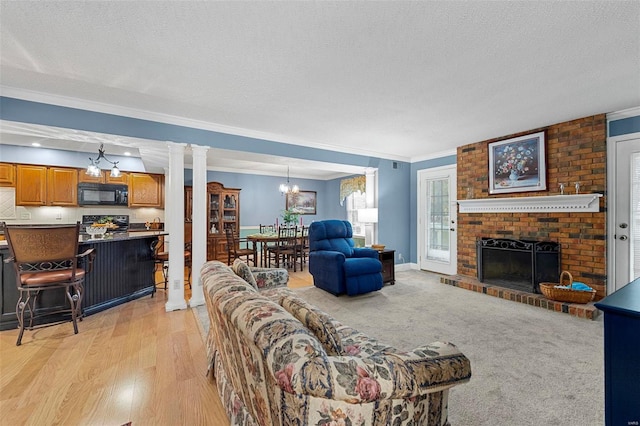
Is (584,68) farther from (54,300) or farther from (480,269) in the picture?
(54,300)

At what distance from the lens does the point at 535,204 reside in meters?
3.96

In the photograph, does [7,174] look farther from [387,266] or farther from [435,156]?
[435,156]

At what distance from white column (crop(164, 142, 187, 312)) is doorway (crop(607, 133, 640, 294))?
5208 mm

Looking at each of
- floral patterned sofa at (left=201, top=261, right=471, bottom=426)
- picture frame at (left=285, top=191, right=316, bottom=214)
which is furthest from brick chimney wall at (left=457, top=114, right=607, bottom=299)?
picture frame at (left=285, top=191, right=316, bottom=214)

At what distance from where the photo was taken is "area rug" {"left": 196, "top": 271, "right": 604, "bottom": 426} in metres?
1.66

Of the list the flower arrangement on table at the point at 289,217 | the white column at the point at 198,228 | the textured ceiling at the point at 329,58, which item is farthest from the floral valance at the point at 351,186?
the white column at the point at 198,228

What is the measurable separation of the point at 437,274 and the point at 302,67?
14.9ft

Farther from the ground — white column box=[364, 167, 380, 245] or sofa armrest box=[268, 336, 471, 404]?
white column box=[364, 167, 380, 245]

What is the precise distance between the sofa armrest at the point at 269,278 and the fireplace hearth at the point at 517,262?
10.8 ft

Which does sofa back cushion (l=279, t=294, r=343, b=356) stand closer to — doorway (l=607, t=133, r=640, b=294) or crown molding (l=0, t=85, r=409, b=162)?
crown molding (l=0, t=85, r=409, b=162)

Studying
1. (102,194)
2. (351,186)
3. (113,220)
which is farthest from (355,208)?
(102,194)

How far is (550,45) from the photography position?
203 centimetres

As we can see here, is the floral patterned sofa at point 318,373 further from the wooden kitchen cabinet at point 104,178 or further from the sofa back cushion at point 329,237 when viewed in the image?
the wooden kitchen cabinet at point 104,178

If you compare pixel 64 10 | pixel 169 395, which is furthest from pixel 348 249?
pixel 64 10
